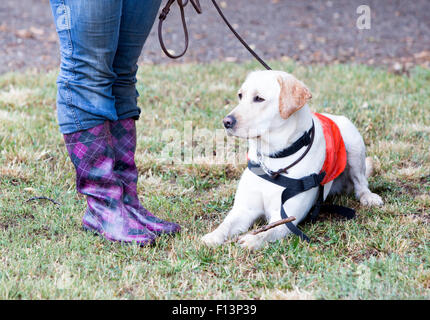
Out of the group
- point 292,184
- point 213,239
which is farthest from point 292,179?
point 213,239

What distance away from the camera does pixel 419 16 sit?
931cm

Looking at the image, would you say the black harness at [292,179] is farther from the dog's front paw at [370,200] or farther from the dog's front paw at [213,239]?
the dog's front paw at [370,200]

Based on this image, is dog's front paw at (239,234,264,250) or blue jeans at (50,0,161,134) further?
dog's front paw at (239,234,264,250)

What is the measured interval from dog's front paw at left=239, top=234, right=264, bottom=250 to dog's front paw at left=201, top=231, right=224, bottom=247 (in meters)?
0.11

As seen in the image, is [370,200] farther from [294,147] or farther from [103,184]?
[103,184]

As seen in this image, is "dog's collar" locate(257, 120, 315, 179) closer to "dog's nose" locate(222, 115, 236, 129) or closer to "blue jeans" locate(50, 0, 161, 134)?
"dog's nose" locate(222, 115, 236, 129)

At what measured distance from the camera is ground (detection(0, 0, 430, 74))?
22.6 ft

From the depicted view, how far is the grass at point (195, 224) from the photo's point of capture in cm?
231

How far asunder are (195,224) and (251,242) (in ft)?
1.54

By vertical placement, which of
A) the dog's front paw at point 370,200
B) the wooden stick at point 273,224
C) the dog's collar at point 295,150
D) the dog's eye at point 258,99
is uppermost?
the dog's eye at point 258,99

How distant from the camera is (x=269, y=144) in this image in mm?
2846

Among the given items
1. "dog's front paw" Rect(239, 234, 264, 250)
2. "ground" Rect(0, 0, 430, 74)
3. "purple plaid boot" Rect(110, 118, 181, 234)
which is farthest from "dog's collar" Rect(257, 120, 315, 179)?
"ground" Rect(0, 0, 430, 74)

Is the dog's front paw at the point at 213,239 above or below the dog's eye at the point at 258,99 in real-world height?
Result: below

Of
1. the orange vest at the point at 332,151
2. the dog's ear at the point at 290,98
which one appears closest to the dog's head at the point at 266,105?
the dog's ear at the point at 290,98
